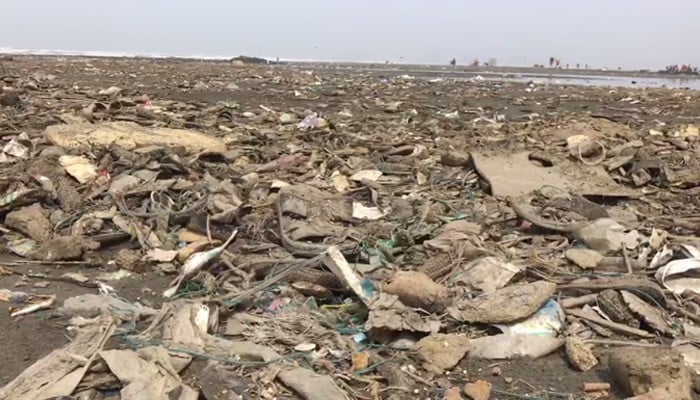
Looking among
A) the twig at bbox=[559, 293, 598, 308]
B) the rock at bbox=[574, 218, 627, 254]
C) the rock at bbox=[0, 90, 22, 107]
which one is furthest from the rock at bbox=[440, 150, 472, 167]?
the rock at bbox=[0, 90, 22, 107]

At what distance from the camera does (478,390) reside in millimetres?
3324

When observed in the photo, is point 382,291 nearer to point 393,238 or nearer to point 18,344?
point 393,238

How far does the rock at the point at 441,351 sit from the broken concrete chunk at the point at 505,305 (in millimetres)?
277

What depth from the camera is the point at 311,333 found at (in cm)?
387

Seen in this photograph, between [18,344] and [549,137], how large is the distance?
27.6ft

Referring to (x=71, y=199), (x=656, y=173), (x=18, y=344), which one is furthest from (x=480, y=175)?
(x=18, y=344)

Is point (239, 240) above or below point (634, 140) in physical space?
below

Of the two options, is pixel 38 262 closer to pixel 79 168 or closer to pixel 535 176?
pixel 79 168

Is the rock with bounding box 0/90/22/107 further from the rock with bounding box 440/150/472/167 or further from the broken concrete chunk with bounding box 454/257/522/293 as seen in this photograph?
the broken concrete chunk with bounding box 454/257/522/293

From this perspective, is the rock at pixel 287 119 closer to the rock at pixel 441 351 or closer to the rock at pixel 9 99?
the rock at pixel 9 99

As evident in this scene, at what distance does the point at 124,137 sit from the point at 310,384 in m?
6.05

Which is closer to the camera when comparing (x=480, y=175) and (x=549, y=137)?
(x=480, y=175)

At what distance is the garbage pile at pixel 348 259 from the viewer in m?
3.38

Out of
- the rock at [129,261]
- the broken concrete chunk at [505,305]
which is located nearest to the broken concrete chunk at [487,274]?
the broken concrete chunk at [505,305]
